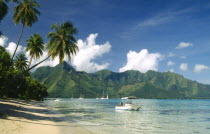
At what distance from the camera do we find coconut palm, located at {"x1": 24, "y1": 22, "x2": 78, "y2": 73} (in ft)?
119

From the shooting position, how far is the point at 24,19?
36188 millimetres

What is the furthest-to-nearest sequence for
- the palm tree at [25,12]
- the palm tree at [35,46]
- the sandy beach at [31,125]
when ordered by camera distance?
1. the palm tree at [35,46]
2. the palm tree at [25,12]
3. the sandy beach at [31,125]

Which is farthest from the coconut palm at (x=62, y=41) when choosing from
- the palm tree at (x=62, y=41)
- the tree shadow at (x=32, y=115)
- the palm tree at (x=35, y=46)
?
the palm tree at (x=35, y=46)

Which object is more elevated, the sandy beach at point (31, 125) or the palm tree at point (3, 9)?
the palm tree at point (3, 9)

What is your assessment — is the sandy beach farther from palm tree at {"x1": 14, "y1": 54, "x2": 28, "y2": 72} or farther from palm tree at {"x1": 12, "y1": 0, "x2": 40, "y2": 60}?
palm tree at {"x1": 14, "y1": 54, "x2": 28, "y2": 72}

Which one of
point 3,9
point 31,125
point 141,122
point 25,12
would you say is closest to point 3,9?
point 3,9

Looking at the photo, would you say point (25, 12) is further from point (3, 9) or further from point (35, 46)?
point (35, 46)

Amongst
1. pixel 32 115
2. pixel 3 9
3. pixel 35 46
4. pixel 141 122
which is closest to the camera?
pixel 3 9

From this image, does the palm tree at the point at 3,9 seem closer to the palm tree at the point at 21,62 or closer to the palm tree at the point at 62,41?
the palm tree at the point at 62,41

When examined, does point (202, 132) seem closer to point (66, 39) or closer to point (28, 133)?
point (28, 133)

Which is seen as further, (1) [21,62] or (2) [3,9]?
(1) [21,62]

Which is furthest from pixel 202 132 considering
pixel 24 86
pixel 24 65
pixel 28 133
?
pixel 24 65

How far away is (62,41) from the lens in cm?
3669

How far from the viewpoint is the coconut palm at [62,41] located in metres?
36.2
